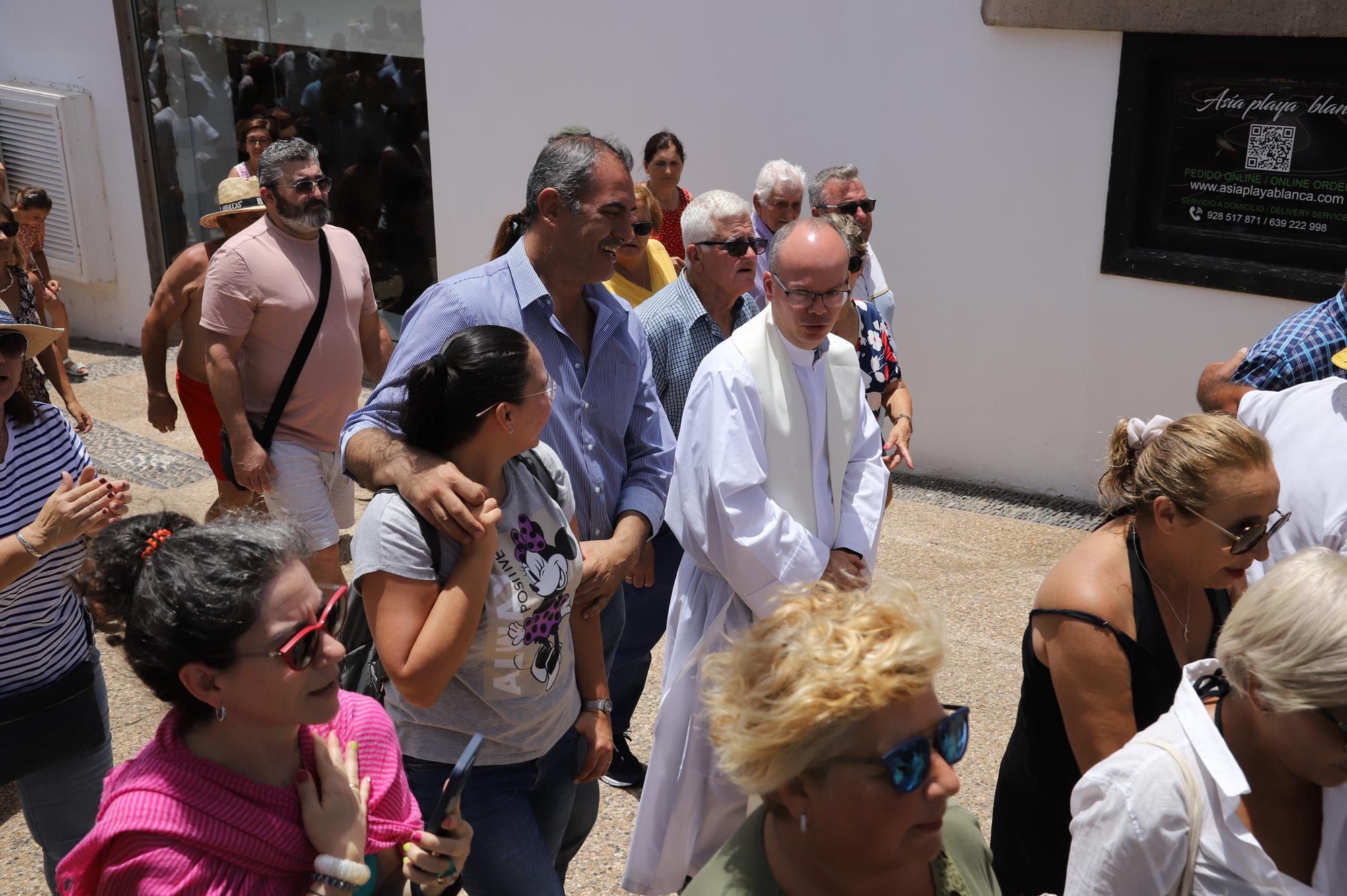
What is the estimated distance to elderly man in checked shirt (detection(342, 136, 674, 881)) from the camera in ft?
10.3

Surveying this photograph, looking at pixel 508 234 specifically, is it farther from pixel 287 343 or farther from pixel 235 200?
pixel 235 200

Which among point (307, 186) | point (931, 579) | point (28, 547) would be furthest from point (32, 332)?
point (931, 579)

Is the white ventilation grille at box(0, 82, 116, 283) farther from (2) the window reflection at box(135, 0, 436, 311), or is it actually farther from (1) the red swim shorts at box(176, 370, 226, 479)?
(1) the red swim shorts at box(176, 370, 226, 479)

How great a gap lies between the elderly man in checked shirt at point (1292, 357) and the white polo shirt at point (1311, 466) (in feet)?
1.01

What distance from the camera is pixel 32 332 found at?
3.00 meters

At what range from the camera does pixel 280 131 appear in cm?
1024

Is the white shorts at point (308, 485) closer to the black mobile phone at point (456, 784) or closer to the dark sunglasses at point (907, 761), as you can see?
the black mobile phone at point (456, 784)

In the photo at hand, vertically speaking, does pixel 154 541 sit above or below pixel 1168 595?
above

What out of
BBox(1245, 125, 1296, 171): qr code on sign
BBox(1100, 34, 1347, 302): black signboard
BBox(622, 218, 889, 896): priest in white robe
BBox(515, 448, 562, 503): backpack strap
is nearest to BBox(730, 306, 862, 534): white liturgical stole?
BBox(622, 218, 889, 896): priest in white robe

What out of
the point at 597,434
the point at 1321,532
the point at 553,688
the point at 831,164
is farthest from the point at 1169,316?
the point at 553,688

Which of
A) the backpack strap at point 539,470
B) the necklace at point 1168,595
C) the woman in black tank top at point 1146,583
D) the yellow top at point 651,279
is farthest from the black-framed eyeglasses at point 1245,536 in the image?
the yellow top at point 651,279

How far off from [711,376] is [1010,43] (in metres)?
4.13

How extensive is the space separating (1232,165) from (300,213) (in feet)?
15.4

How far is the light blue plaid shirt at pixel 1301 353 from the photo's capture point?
3.58m
